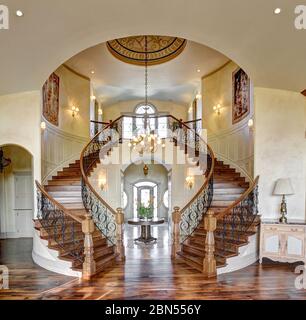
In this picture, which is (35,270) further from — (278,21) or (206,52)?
(206,52)

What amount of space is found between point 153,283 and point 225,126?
5948mm

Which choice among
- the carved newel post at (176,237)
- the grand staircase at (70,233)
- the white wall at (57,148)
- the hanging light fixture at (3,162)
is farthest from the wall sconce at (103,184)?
the carved newel post at (176,237)

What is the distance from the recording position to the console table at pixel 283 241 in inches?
191

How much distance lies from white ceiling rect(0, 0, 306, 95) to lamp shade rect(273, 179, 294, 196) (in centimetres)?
202

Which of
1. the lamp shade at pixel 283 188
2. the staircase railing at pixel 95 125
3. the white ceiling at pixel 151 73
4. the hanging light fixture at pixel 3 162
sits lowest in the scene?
the lamp shade at pixel 283 188

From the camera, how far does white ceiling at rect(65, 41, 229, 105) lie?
8.20 meters

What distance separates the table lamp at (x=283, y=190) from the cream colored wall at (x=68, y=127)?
19.4ft

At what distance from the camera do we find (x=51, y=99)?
780 cm

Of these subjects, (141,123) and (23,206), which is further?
(141,123)

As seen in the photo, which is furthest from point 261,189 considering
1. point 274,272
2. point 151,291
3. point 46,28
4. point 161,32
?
point 46,28

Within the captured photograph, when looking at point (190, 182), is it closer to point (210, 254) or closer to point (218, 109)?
point (218, 109)

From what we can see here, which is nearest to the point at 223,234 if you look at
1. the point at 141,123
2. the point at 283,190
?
the point at 283,190

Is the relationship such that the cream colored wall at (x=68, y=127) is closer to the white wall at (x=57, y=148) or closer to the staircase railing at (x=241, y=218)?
the white wall at (x=57, y=148)

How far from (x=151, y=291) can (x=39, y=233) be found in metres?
2.61
